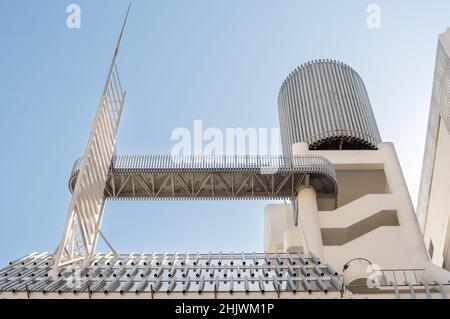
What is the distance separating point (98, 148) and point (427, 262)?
19220mm

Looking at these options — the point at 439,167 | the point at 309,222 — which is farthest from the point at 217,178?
the point at 439,167

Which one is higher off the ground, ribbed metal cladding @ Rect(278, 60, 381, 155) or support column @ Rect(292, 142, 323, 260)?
ribbed metal cladding @ Rect(278, 60, 381, 155)

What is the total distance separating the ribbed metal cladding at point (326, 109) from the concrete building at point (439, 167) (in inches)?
181

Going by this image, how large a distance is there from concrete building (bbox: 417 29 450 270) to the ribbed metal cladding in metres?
4.61

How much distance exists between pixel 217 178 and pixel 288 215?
10561 millimetres

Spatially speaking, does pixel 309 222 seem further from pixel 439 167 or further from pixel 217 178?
pixel 439 167

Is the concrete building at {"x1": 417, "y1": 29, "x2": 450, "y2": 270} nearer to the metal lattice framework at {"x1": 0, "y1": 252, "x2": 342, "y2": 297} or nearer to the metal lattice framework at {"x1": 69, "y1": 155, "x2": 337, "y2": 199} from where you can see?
the metal lattice framework at {"x1": 69, "y1": 155, "x2": 337, "y2": 199}

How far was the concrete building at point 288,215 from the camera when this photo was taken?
19.7 metres

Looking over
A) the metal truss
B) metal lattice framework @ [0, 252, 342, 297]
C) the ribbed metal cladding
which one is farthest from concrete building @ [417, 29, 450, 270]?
the metal truss

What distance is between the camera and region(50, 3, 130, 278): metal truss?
24.4 m

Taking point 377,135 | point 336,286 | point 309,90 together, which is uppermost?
point 309,90
